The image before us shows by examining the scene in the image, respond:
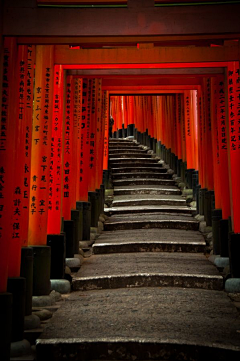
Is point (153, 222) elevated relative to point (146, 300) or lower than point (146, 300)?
elevated

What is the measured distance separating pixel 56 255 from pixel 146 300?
1.43 meters

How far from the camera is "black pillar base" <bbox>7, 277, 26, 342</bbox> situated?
4.50 m

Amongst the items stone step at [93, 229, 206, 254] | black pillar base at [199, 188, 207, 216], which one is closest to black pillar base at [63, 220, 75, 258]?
stone step at [93, 229, 206, 254]

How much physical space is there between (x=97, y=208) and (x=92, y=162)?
98 centimetres

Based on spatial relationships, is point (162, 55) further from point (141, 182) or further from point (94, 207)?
point (141, 182)

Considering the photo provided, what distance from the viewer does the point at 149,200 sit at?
1209 centimetres

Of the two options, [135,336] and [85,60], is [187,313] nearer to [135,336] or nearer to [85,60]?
[135,336]

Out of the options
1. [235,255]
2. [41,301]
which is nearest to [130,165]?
[235,255]

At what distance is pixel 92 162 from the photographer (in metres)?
10.6

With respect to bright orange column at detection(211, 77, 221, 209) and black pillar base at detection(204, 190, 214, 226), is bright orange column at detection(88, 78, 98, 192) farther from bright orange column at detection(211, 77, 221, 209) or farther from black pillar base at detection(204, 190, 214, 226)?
bright orange column at detection(211, 77, 221, 209)

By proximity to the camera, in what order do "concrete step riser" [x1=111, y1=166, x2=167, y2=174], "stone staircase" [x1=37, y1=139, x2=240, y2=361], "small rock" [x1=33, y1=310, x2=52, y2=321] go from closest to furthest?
"stone staircase" [x1=37, y1=139, x2=240, y2=361] → "small rock" [x1=33, y1=310, x2=52, y2=321] → "concrete step riser" [x1=111, y1=166, x2=167, y2=174]

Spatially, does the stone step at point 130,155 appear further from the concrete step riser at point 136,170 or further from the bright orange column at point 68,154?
the bright orange column at point 68,154

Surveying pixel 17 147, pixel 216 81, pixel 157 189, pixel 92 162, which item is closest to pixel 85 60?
pixel 17 147

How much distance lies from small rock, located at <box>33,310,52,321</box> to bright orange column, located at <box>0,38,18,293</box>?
1.26 m
